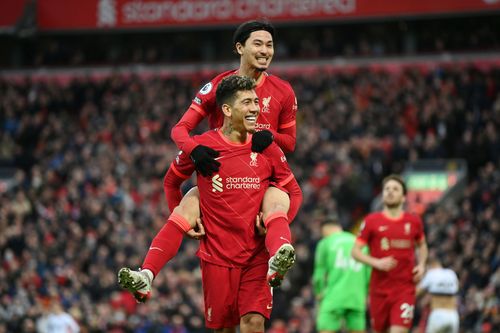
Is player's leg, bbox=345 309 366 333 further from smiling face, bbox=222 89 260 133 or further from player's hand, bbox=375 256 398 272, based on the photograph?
smiling face, bbox=222 89 260 133

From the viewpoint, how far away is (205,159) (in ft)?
26.4

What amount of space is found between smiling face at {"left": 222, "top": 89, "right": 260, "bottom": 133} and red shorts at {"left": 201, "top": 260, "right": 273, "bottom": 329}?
41.5 inches

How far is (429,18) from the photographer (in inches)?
1240

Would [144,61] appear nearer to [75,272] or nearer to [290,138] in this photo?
[75,272]

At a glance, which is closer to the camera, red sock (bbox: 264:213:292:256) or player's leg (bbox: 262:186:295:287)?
player's leg (bbox: 262:186:295:287)

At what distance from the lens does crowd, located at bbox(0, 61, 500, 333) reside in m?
19.6

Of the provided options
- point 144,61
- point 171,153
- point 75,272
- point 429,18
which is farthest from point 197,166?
point 144,61

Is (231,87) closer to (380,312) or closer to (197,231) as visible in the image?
(197,231)

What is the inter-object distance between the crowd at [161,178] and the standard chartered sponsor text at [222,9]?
2.07 m

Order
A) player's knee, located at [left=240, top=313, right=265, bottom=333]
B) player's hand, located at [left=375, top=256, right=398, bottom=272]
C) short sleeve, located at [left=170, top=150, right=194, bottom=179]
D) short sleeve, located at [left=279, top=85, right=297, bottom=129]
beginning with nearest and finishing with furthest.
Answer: player's knee, located at [left=240, top=313, right=265, bottom=333], short sleeve, located at [left=170, top=150, right=194, bottom=179], short sleeve, located at [left=279, top=85, right=297, bottom=129], player's hand, located at [left=375, top=256, right=398, bottom=272]

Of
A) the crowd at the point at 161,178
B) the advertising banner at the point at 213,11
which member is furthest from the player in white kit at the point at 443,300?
the advertising banner at the point at 213,11

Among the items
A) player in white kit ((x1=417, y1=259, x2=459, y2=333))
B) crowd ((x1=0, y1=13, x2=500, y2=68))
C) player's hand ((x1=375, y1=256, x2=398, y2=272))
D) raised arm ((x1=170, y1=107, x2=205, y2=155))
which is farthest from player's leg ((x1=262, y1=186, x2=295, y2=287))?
crowd ((x1=0, y1=13, x2=500, y2=68))

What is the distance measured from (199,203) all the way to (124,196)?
17.9 metres

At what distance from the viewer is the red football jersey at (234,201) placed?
8.09 metres
